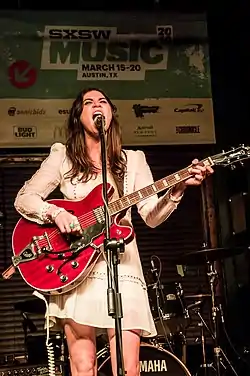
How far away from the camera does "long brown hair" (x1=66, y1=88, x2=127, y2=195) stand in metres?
2.93

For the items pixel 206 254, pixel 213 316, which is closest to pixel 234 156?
pixel 206 254

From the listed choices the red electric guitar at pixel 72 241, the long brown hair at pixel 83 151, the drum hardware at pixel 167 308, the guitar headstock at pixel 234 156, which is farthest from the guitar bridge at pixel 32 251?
the drum hardware at pixel 167 308

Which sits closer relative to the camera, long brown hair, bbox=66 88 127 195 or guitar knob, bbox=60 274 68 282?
guitar knob, bbox=60 274 68 282

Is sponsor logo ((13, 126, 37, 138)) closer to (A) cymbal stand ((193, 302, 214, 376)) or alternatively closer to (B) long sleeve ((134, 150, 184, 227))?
(A) cymbal stand ((193, 302, 214, 376))

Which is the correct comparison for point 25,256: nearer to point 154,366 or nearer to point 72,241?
point 72,241

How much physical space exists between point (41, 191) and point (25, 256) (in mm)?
316

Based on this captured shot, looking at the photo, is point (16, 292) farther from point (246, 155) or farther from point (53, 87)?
point (246, 155)

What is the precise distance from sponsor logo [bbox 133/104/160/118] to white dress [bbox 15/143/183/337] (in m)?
2.21

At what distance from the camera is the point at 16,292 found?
4.98 meters

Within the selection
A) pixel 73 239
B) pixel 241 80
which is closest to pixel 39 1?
pixel 241 80

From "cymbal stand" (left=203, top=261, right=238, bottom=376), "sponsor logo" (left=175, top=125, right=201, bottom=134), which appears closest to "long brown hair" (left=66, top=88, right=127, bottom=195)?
"cymbal stand" (left=203, top=261, right=238, bottom=376)

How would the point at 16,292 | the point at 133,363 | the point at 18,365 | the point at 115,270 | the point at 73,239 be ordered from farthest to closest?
the point at 16,292 < the point at 18,365 < the point at 73,239 < the point at 133,363 < the point at 115,270

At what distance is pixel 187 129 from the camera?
526 cm

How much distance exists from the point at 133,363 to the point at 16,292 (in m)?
2.53
